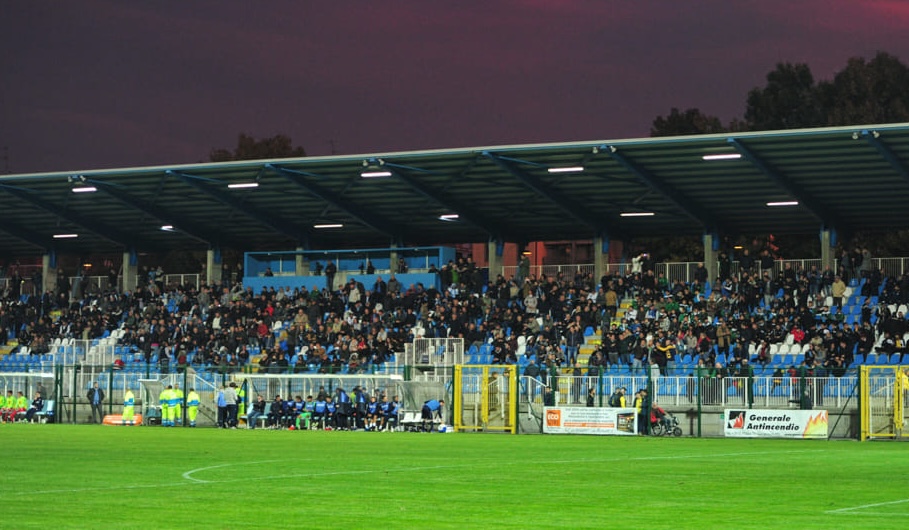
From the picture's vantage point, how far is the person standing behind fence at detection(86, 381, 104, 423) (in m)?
50.2

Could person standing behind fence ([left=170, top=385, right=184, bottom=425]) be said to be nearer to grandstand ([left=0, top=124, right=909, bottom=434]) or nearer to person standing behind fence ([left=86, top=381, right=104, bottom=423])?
grandstand ([left=0, top=124, right=909, bottom=434])

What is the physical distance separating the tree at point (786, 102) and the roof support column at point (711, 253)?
104 ft

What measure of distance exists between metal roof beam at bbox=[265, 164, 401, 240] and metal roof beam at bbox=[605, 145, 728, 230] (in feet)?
42.4

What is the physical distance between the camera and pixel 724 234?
191ft

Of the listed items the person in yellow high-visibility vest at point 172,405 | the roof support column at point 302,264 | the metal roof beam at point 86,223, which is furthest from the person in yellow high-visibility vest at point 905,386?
the metal roof beam at point 86,223

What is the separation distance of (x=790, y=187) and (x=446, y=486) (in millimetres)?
34244

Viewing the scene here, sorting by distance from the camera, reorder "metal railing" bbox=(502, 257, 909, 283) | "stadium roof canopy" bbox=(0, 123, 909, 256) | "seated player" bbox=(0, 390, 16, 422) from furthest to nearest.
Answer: "metal railing" bbox=(502, 257, 909, 283) → "seated player" bbox=(0, 390, 16, 422) → "stadium roof canopy" bbox=(0, 123, 909, 256)

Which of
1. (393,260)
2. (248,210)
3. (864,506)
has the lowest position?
(864,506)

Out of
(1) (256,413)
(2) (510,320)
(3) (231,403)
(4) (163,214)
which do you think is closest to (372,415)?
(1) (256,413)

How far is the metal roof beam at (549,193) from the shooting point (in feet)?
165

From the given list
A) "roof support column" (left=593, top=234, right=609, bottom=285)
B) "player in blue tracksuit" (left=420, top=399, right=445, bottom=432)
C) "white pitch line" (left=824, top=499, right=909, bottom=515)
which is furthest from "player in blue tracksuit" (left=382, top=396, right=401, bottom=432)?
"white pitch line" (left=824, top=499, right=909, bottom=515)

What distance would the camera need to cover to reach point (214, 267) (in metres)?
66.3

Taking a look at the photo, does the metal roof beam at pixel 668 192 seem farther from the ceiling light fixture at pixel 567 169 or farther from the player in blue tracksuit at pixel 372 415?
the player in blue tracksuit at pixel 372 415

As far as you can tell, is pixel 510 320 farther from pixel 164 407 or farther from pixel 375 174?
pixel 164 407
